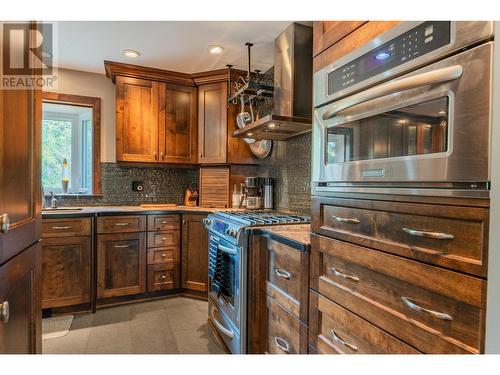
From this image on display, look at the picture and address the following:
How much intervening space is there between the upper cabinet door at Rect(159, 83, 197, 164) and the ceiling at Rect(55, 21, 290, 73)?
261mm

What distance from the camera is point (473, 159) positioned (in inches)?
26.2

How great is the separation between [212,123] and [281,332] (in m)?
2.21

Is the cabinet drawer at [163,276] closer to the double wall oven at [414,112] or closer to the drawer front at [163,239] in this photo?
the drawer front at [163,239]

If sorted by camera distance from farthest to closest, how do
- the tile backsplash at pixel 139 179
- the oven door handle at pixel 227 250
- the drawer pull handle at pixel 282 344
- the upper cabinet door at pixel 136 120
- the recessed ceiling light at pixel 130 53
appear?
1. the tile backsplash at pixel 139 179
2. the upper cabinet door at pixel 136 120
3. the recessed ceiling light at pixel 130 53
4. the oven door handle at pixel 227 250
5. the drawer pull handle at pixel 282 344

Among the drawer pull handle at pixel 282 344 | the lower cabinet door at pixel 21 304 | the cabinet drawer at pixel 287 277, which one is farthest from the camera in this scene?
the drawer pull handle at pixel 282 344

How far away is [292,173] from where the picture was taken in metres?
2.53

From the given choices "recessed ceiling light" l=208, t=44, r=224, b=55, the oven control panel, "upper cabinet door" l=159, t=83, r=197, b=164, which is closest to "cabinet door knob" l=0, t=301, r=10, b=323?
the oven control panel

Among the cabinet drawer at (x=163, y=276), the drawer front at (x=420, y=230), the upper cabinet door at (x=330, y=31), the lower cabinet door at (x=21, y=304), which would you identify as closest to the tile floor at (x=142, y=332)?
the cabinet drawer at (x=163, y=276)

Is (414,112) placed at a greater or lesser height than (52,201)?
greater

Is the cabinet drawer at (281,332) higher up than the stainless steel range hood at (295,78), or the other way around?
the stainless steel range hood at (295,78)

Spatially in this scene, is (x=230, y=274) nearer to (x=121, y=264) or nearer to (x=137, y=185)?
(x=121, y=264)

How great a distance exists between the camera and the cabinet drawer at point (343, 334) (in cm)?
89

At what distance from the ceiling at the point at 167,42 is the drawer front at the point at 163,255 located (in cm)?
184

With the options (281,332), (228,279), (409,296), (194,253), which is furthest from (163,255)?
(409,296)
